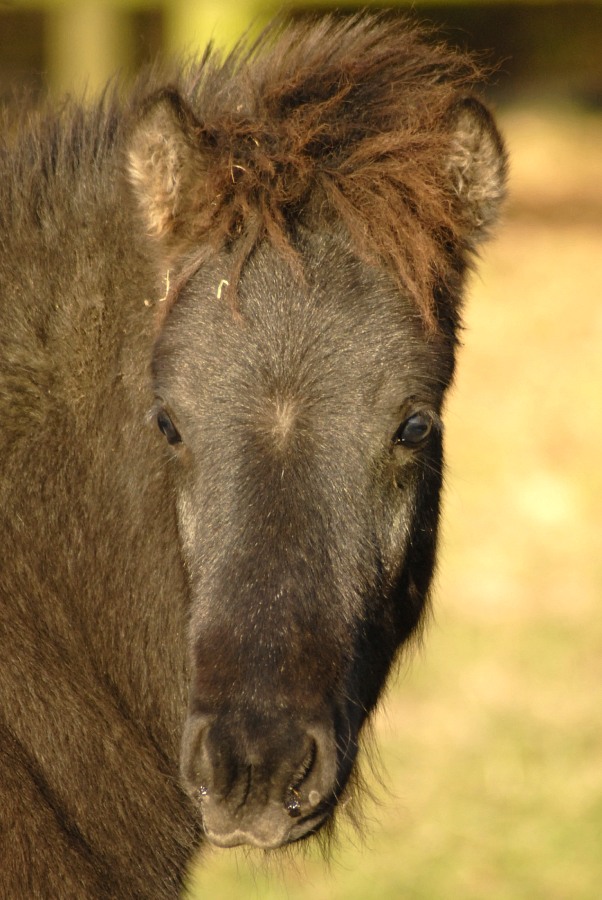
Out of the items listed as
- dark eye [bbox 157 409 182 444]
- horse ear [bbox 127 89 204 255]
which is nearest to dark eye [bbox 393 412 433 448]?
dark eye [bbox 157 409 182 444]

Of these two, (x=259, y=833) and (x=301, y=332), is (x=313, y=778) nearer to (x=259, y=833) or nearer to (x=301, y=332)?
(x=259, y=833)

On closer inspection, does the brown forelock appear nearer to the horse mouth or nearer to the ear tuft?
the ear tuft

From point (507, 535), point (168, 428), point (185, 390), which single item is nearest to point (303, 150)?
point (185, 390)

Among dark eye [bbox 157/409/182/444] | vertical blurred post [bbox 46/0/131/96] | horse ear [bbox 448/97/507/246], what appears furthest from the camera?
vertical blurred post [bbox 46/0/131/96]

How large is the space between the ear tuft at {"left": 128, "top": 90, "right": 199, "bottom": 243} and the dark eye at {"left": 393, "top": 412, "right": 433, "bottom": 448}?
942 mm

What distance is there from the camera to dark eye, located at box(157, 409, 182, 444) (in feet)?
11.3

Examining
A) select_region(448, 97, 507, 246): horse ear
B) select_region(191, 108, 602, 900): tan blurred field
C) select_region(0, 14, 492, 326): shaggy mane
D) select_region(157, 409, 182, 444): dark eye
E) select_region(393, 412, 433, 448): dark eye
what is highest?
select_region(0, 14, 492, 326): shaggy mane

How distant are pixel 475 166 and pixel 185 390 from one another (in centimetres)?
118

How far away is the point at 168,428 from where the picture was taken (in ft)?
11.3

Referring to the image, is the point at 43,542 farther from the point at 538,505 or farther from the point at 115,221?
the point at 538,505

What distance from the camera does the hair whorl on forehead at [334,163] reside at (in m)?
3.46

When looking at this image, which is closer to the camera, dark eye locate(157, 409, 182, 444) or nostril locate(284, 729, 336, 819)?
nostril locate(284, 729, 336, 819)

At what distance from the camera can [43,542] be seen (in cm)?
362

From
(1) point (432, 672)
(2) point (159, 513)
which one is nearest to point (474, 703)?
(1) point (432, 672)
